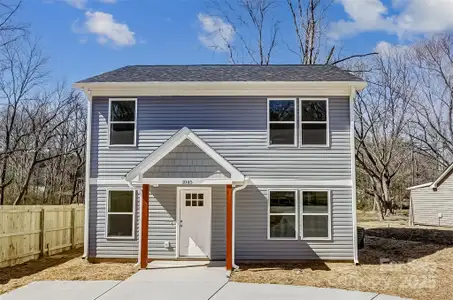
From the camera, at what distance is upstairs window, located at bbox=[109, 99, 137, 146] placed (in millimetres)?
11828

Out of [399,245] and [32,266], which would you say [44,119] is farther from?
[399,245]

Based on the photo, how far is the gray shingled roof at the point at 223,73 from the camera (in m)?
11.9

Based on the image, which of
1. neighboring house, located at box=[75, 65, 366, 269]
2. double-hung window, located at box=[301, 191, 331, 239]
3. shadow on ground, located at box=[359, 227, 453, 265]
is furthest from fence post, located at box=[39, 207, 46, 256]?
shadow on ground, located at box=[359, 227, 453, 265]

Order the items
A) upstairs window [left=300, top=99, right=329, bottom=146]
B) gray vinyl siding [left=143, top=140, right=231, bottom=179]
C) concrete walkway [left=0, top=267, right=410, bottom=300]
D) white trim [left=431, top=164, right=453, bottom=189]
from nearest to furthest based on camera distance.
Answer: concrete walkway [left=0, top=267, right=410, bottom=300] → gray vinyl siding [left=143, top=140, right=231, bottom=179] → upstairs window [left=300, top=99, right=329, bottom=146] → white trim [left=431, top=164, right=453, bottom=189]

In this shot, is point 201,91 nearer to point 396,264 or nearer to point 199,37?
point 396,264

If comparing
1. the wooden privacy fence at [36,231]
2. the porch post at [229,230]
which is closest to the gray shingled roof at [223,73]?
the porch post at [229,230]

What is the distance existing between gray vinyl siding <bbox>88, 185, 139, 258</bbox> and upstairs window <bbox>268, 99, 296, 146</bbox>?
4.28 metres

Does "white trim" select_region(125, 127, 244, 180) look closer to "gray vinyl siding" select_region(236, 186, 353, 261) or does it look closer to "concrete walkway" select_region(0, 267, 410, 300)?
"gray vinyl siding" select_region(236, 186, 353, 261)

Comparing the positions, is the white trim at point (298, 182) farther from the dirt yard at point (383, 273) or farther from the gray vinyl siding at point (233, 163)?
the dirt yard at point (383, 273)

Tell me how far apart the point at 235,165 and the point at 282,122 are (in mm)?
1785

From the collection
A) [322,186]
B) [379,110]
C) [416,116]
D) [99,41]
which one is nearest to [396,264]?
[322,186]

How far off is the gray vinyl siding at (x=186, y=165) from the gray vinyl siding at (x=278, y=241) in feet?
4.65

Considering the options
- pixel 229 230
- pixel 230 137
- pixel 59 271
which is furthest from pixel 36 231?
pixel 230 137

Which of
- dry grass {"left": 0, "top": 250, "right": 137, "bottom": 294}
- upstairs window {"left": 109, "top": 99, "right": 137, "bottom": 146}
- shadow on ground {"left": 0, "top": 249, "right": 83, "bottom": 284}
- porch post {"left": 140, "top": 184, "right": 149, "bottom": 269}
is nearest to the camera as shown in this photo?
dry grass {"left": 0, "top": 250, "right": 137, "bottom": 294}
